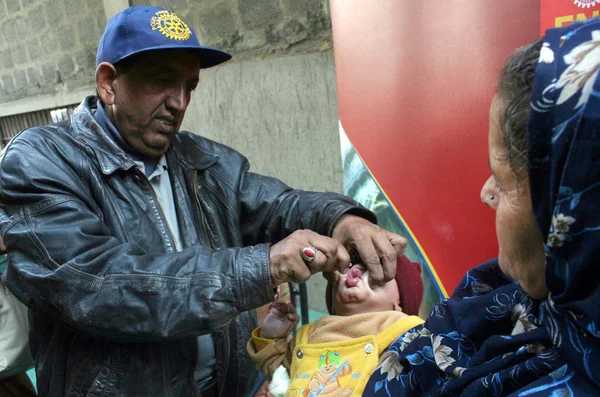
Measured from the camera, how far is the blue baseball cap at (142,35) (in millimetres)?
1589

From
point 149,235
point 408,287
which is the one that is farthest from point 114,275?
point 408,287

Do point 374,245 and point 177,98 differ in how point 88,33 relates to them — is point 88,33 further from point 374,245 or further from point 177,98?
point 374,245

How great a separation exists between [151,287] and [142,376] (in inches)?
Answer: 15.8

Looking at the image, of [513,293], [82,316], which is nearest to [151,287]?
[82,316]

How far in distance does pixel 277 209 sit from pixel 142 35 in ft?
2.52

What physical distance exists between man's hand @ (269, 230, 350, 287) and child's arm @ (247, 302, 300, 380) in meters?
0.32

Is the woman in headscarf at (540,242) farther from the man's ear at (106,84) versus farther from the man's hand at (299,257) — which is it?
the man's ear at (106,84)

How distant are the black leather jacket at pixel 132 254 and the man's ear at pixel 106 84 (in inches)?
3.8

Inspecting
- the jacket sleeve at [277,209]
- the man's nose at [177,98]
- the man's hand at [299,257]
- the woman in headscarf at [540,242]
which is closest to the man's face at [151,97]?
the man's nose at [177,98]

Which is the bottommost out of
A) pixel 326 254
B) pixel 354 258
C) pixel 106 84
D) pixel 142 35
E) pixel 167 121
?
pixel 354 258

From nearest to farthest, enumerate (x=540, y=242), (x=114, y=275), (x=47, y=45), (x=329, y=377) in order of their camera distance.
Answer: (x=540, y=242)
(x=114, y=275)
(x=329, y=377)
(x=47, y=45)

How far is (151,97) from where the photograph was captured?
5.50 feet

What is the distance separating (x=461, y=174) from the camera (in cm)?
193

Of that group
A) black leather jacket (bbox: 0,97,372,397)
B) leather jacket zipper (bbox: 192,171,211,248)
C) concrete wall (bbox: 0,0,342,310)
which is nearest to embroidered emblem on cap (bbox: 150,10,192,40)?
black leather jacket (bbox: 0,97,372,397)
